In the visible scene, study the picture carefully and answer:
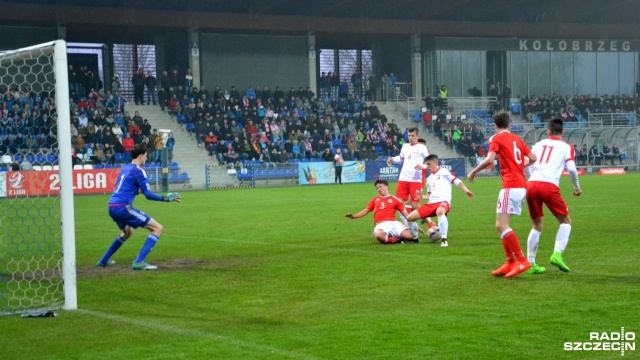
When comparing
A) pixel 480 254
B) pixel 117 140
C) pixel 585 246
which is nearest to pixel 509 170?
pixel 480 254

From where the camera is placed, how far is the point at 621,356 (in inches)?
277

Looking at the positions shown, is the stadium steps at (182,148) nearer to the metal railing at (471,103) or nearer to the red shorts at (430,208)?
the metal railing at (471,103)

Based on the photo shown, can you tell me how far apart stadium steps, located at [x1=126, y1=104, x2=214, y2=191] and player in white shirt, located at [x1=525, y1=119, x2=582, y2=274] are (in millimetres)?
31767

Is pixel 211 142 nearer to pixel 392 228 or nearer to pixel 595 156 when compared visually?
pixel 595 156

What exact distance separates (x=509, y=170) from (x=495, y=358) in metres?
4.91

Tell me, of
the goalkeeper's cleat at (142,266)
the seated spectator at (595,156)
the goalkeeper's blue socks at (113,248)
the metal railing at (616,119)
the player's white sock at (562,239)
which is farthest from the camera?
the metal railing at (616,119)

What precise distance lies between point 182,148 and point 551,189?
120 feet

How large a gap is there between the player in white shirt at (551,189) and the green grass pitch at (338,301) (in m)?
0.38

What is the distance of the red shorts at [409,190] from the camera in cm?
1797

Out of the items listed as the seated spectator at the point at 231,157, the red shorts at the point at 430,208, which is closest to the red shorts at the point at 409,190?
the red shorts at the point at 430,208

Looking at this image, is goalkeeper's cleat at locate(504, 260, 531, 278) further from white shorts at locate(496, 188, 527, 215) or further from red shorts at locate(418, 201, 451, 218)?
red shorts at locate(418, 201, 451, 218)

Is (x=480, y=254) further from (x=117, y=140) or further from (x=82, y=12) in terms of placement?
(x=82, y=12)

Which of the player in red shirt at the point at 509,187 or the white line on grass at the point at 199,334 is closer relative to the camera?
the white line on grass at the point at 199,334

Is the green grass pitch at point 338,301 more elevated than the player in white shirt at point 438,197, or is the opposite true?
the player in white shirt at point 438,197
